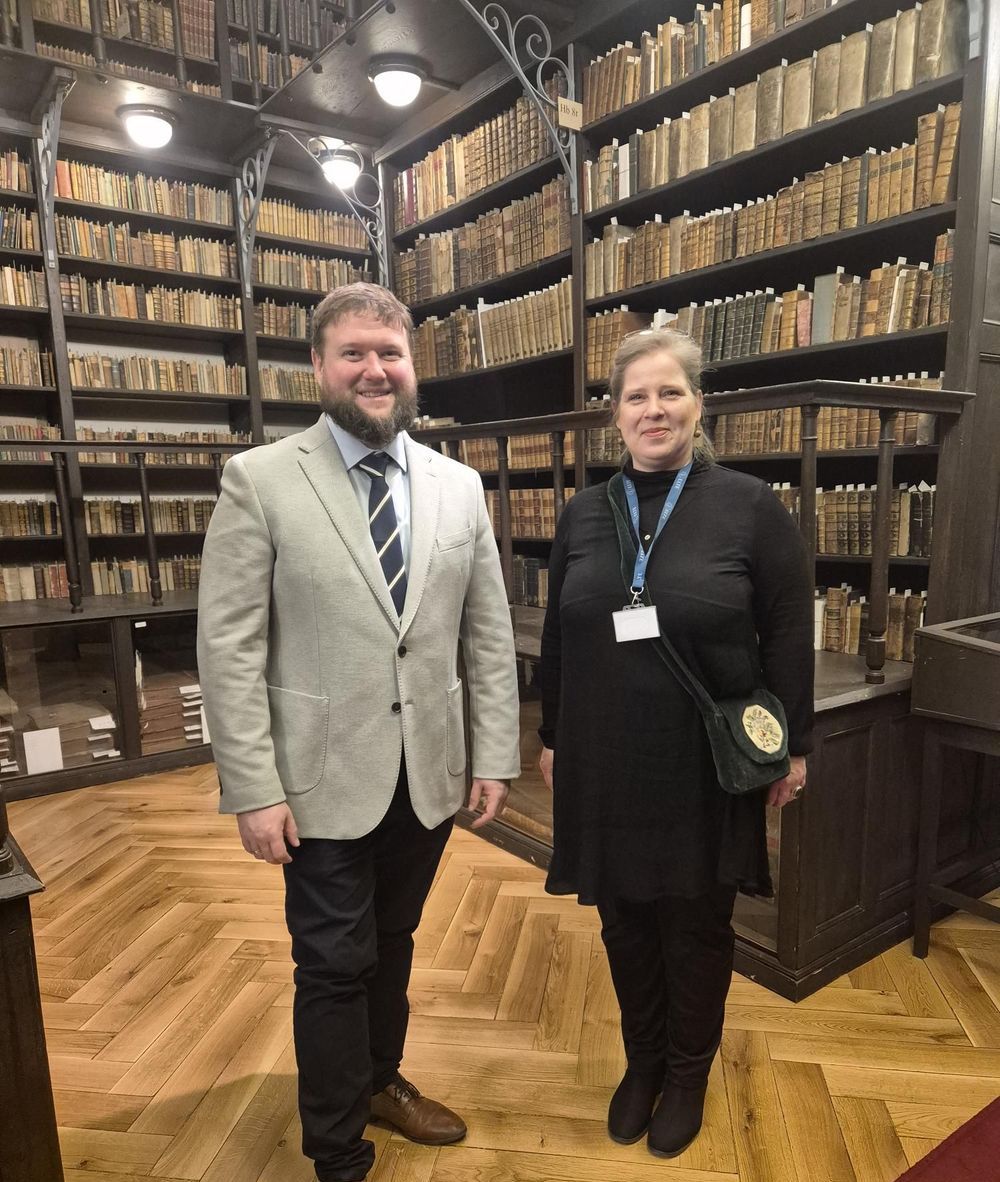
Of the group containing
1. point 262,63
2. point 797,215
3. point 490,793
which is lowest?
point 490,793

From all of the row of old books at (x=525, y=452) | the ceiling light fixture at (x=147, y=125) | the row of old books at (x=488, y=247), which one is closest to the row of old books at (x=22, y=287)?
the ceiling light fixture at (x=147, y=125)

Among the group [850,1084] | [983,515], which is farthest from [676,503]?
[983,515]

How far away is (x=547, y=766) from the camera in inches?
59.5

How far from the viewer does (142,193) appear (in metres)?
4.13

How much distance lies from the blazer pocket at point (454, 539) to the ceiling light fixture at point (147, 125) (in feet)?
11.1

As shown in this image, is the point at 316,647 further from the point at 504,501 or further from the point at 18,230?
the point at 18,230

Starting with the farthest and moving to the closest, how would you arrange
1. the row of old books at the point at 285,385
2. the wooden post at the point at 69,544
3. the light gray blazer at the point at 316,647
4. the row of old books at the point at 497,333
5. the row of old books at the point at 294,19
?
the row of old books at the point at 285,385, the row of old books at the point at 294,19, the row of old books at the point at 497,333, the wooden post at the point at 69,544, the light gray blazer at the point at 316,647

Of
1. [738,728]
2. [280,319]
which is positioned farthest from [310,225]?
[738,728]

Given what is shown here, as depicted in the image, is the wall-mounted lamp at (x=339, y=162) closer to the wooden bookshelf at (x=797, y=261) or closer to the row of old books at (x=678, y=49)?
the row of old books at (x=678, y=49)

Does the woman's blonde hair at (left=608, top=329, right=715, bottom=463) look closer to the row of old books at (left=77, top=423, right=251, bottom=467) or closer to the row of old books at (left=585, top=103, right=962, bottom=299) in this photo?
the row of old books at (left=585, top=103, right=962, bottom=299)

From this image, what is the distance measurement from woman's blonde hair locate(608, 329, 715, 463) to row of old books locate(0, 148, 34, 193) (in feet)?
12.3

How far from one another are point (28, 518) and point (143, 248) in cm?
149

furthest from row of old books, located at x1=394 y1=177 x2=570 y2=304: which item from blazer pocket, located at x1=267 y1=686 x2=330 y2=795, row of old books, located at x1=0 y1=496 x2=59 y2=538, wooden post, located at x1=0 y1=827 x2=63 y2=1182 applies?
wooden post, located at x1=0 y1=827 x2=63 y2=1182

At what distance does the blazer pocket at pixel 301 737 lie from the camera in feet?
3.96
